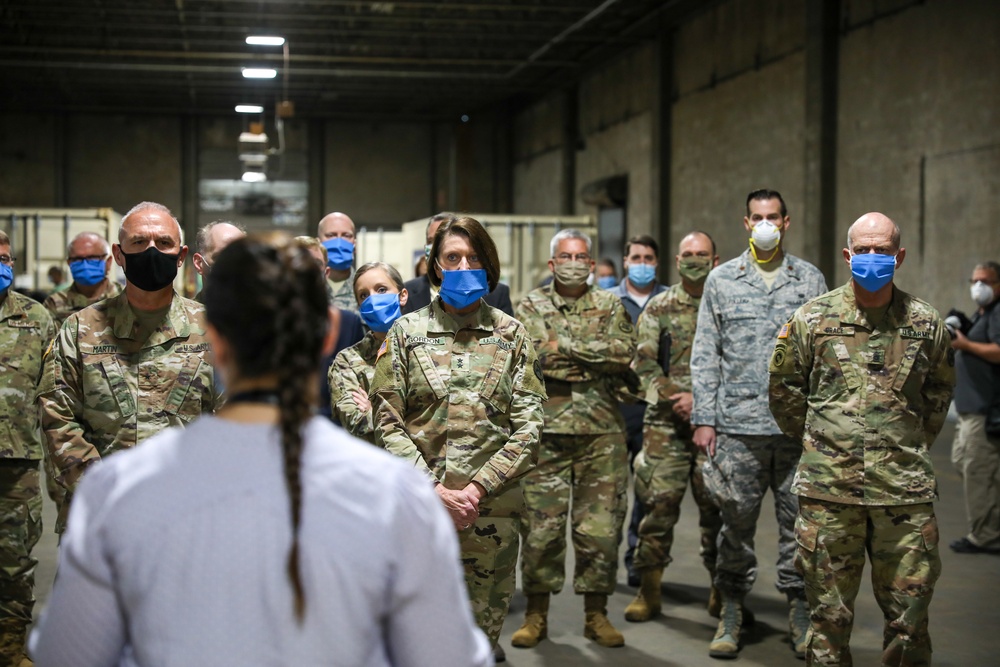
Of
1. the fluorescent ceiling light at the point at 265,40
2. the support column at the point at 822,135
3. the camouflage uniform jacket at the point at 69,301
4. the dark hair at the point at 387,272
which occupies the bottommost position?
the camouflage uniform jacket at the point at 69,301

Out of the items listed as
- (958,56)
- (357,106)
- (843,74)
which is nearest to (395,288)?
(958,56)

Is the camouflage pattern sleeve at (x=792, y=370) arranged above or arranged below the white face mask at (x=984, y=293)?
below

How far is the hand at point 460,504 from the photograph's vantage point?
3.55 meters

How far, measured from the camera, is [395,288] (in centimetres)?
495

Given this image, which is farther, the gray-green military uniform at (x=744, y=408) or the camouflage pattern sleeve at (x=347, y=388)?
the gray-green military uniform at (x=744, y=408)

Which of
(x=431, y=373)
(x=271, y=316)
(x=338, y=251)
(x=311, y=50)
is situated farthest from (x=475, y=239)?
(x=311, y=50)

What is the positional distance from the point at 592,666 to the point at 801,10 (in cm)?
987

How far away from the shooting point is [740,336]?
5.08 metres

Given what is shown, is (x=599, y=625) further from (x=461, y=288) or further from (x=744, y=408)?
(x=461, y=288)

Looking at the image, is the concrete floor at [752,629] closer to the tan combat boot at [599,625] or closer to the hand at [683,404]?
the tan combat boot at [599,625]

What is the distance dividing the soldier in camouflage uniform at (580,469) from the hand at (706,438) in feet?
1.40

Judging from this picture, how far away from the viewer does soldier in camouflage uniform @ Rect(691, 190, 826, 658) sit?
16.3 feet

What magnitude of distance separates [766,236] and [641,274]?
79.0 inches

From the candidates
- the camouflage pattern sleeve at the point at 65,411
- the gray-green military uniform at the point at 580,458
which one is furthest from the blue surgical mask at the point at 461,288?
the gray-green military uniform at the point at 580,458
